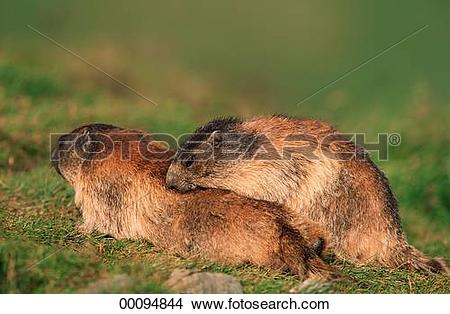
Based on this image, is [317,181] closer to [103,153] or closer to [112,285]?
[103,153]

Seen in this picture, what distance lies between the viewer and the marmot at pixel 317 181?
11.1 meters

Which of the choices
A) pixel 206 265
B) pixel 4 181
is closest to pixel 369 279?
pixel 206 265

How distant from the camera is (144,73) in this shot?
22.7 m

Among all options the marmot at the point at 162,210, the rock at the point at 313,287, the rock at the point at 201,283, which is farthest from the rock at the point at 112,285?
the rock at the point at 313,287

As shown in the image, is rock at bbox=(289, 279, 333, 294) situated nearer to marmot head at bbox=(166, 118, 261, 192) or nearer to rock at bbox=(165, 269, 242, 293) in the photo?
rock at bbox=(165, 269, 242, 293)

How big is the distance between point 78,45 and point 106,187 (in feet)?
45.3

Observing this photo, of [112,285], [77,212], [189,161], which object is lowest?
[112,285]

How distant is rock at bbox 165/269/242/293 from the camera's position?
9.16 metres

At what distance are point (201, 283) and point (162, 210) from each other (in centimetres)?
172

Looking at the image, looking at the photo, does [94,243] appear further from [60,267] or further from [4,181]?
[4,181]

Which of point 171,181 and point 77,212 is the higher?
point 171,181

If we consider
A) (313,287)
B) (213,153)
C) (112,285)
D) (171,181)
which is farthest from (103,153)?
(313,287)

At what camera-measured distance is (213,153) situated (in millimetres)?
11297
